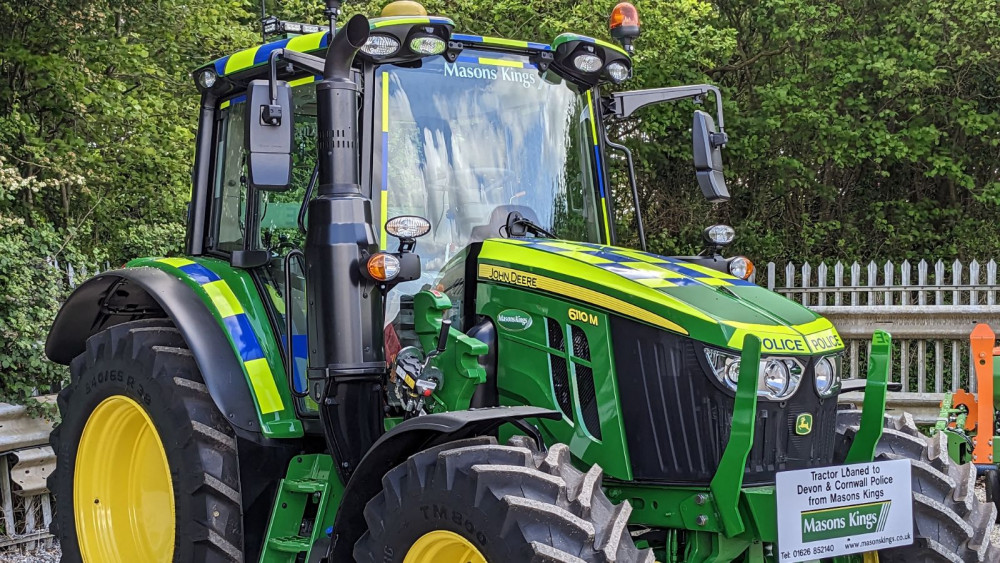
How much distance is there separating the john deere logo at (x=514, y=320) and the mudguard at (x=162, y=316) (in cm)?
116

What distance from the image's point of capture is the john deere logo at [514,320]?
414 cm

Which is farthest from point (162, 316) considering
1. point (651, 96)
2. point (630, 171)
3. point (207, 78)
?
point (651, 96)

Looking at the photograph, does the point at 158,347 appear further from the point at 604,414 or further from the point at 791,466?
the point at 791,466

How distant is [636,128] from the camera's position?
43.4ft

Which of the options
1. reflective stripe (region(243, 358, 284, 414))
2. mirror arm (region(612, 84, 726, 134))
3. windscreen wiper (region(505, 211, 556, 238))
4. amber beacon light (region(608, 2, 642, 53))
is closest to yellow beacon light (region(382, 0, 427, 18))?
amber beacon light (region(608, 2, 642, 53))

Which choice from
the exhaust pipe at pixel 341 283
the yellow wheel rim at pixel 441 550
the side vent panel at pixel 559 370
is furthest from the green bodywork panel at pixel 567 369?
the yellow wheel rim at pixel 441 550

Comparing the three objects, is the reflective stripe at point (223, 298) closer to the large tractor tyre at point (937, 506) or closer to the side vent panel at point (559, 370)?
the side vent panel at point (559, 370)

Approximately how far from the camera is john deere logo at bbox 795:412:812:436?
3.76m

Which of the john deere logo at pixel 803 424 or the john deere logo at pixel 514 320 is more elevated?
the john deere logo at pixel 514 320

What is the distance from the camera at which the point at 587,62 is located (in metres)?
4.90

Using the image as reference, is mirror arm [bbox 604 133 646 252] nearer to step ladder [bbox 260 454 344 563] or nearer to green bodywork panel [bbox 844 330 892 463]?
green bodywork panel [bbox 844 330 892 463]

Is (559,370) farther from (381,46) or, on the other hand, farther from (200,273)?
(200,273)

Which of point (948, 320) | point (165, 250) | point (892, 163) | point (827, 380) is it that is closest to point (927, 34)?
point (892, 163)

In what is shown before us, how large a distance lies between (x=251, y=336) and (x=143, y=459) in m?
1.03
